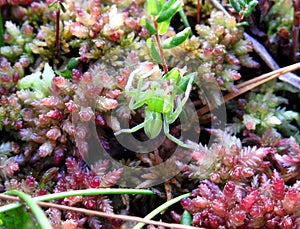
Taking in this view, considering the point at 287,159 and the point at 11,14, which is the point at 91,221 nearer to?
the point at 287,159

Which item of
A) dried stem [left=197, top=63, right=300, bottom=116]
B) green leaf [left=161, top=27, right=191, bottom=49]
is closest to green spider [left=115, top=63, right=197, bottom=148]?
green leaf [left=161, top=27, right=191, bottom=49]

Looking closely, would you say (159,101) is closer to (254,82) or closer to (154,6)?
(154,6)

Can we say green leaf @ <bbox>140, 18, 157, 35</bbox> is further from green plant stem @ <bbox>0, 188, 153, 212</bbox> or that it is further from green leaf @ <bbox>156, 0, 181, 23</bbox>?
green plant stem @ <bbox>0, 188, 153, 212</bbox>

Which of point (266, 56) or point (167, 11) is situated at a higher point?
point (167, 11)

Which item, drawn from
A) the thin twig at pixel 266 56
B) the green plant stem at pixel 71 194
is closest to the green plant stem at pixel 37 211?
the green plant stem at pixel 71 194

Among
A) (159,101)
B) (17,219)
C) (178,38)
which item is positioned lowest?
(17,219)

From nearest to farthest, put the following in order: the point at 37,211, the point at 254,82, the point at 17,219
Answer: the point at 37,211, the point at 17,219, the point at 254,82

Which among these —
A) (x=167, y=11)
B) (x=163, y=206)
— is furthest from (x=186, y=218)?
(x=167, y=11)
